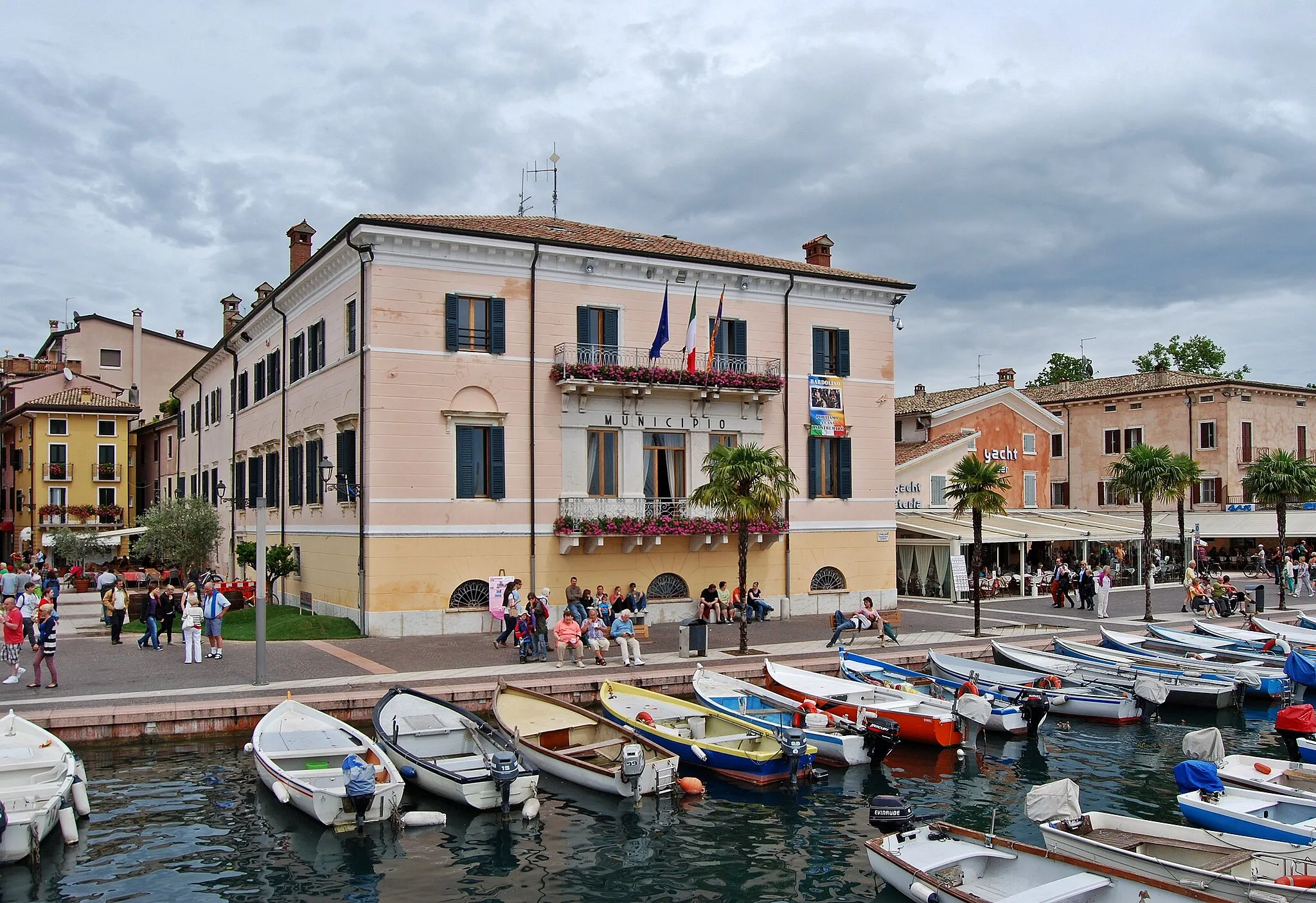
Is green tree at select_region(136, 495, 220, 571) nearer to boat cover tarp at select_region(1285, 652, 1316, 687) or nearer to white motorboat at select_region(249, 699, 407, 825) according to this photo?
white motorboat at select_region(249, 699, 407, 825)

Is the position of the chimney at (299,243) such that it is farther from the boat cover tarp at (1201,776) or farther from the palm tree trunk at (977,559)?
the boat cover tarp at (1201,776)

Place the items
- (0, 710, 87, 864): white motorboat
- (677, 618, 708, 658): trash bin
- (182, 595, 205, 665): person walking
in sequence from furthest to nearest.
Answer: (677, 618, 708, 658): trash bin < (182, 595, 205, 665): person walking < (0, 710, 87, 864): white motorboat

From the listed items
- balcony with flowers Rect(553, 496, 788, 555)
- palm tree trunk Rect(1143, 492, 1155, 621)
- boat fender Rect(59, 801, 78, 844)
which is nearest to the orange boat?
balcony with flowers Rect(553, 496, 788, 555)

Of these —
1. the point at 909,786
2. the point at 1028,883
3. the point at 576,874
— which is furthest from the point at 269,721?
the point at 1028,883

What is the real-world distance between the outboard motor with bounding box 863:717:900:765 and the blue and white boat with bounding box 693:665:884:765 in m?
0.01

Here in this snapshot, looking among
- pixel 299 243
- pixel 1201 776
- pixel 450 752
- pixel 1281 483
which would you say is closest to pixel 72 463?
pixel 299 243

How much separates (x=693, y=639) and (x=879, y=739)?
26.2 feet

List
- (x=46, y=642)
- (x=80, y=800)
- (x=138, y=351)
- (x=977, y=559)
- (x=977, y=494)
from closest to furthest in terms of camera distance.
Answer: (x=80, y=800), (x=46, y=642), (x=977, y=494), (x=977, y=559), (x=138, y=351)

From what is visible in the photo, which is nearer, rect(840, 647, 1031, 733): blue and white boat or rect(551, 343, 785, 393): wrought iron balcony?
rect(840, 647, 1031, 733): blue and white boat

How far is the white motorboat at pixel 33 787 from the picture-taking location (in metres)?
13.8

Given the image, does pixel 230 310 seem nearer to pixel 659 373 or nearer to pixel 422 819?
pixel 659 373

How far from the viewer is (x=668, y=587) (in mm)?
34625

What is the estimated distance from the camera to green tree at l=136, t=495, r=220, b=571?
44250mm

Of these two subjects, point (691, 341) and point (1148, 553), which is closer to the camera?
point (691, 341)
